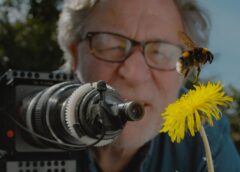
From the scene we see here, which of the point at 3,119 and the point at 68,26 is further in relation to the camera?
the point at 68,26

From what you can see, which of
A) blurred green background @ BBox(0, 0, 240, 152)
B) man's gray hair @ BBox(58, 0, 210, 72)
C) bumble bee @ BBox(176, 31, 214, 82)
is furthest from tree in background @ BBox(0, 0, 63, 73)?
bumble bee @ BBox(176, 31, 214, 82)

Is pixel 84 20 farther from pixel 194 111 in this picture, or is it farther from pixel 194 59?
pixel 194 111

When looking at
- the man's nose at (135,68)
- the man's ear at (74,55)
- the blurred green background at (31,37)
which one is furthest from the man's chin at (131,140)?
the blurred green background at (31,37)

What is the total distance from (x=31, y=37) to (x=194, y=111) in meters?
5.21

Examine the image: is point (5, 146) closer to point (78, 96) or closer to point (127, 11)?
point (78, 96)

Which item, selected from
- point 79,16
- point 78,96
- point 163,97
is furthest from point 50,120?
point 79,16

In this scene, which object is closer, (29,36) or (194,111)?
(194,111)

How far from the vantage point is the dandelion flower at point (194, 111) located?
56 cm

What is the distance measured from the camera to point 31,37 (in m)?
5.67

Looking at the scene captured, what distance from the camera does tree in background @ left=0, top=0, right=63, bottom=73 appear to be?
477 cm

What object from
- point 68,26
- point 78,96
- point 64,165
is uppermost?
point 68,26

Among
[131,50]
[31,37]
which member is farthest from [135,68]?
[31,37]

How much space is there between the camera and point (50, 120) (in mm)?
833

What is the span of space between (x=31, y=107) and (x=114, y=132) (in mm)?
225
